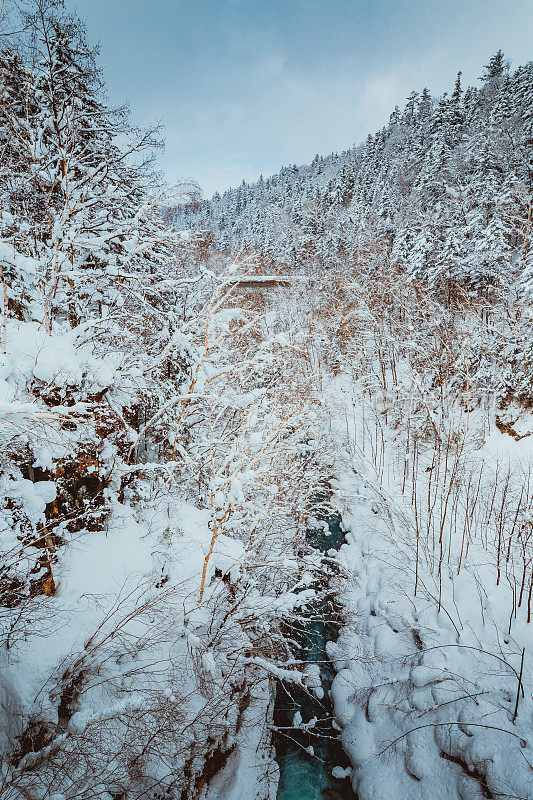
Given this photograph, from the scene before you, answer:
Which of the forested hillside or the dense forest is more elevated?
the forested hillside

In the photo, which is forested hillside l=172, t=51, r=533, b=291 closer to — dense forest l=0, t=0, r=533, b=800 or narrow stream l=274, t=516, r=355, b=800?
dense forest l=0, t=0, r=533, b=800

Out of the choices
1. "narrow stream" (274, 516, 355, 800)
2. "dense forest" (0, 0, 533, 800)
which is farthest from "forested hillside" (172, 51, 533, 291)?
"narrow stream" (274, 516, 355, 800)

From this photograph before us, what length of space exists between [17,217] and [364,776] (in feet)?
28.4

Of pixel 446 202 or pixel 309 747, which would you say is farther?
pixel 446 202

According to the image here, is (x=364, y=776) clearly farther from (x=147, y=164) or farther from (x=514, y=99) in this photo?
(x=514, y=99)

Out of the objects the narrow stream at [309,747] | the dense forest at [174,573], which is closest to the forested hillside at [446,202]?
the dense forest at [174,573]

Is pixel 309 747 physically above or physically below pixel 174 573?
below

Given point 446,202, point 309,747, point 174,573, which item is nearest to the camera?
point 309,747

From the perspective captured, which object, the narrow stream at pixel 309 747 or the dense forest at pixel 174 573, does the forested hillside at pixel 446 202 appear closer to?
the dense forest at pixel 174 573

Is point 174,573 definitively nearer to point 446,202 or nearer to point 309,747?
point 309,747

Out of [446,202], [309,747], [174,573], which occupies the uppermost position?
[446,202]

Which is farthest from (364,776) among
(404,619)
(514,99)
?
(514,99)

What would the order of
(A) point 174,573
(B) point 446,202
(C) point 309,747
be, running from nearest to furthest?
(C) point 309,747 < (A) point 174,573 < (B) point 446,202

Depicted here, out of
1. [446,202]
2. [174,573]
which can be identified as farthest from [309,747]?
[446,202]
